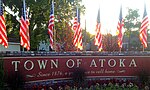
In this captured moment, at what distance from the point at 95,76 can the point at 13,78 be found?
5243 mm

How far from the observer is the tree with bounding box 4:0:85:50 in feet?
115

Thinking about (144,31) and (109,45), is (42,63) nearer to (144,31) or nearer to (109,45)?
(144,31)

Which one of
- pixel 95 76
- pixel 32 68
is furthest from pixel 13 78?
pixel 95 76

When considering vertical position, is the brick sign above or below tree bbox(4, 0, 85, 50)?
below

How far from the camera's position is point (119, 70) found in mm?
18297

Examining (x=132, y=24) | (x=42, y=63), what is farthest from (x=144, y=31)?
(x=132, y=24)

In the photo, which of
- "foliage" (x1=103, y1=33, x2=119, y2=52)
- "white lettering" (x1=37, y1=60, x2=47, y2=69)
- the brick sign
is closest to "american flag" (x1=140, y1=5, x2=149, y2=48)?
the brick sign

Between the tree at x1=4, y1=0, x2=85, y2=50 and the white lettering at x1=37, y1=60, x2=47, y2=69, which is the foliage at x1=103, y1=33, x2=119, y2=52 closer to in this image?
the tree at x1=4, y1=0, x2=85, y2=50

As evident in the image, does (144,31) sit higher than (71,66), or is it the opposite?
(144,31)

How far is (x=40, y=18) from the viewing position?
36.7m

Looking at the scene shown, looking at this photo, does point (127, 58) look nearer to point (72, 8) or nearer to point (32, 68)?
point (32, 68)

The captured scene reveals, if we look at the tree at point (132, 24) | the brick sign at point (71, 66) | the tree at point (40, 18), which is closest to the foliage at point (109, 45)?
the tree at point (40, 18)

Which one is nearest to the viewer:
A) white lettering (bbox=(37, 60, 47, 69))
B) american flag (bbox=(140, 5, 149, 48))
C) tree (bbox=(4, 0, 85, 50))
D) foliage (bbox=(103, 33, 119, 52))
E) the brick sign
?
the brick sign

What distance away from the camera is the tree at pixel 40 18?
35.0 meters
